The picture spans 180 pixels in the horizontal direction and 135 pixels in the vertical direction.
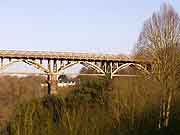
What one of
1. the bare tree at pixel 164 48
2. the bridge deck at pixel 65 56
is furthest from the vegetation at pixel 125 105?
the bridge deck at pixel 65 56

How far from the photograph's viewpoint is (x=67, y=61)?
35.6 metres

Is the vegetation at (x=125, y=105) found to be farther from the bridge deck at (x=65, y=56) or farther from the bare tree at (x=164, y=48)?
the bridge deck at (x=65, y=56)

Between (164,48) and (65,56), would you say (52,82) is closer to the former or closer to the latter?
(65,56)

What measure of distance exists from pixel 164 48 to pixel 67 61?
12.5 metres

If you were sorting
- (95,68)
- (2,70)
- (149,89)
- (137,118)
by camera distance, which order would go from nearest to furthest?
(137,118), (149,89), (2,70), (95,68)

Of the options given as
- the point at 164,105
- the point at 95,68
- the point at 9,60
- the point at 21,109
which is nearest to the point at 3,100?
the point at 9,60

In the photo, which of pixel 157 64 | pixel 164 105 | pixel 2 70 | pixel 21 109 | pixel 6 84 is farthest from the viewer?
pixel 6 84

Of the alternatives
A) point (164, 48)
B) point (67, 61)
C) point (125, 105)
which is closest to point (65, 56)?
point (67, 61)

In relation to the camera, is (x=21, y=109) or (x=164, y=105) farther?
(x=164, y=105)

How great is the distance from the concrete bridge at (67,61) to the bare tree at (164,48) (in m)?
5.14

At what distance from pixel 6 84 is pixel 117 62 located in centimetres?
1602

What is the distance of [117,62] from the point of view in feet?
121

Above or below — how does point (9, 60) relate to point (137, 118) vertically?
above

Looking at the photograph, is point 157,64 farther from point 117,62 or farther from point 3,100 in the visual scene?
point 3,100
